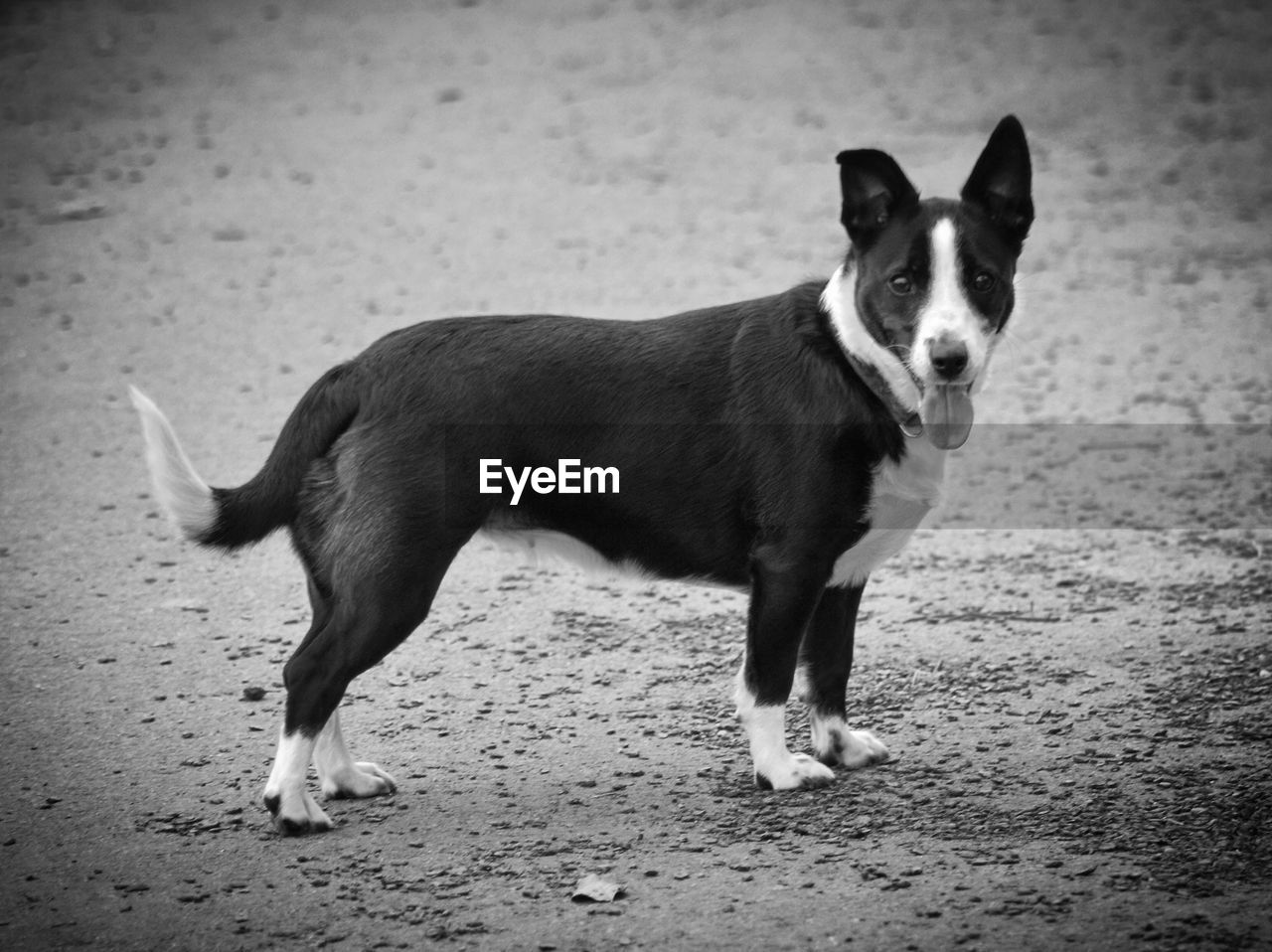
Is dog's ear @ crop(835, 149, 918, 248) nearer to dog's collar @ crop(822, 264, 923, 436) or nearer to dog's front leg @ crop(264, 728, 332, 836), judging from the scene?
dog's collar @ crop(822, 264, 923, 436)

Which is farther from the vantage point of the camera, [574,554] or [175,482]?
[574,554]

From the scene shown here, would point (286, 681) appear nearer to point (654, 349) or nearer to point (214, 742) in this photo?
point (214, 742)

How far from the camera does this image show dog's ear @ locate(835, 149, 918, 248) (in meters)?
3.85

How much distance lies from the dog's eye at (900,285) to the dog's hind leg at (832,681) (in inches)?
33.8

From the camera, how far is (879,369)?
12.8ft

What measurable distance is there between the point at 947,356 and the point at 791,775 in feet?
3.79

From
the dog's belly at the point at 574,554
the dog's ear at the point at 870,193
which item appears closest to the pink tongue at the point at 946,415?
the dog's ear at the point at 870,193

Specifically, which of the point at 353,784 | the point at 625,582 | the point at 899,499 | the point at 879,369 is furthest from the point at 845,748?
the point at 625,582

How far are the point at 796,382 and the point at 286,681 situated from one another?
149cm

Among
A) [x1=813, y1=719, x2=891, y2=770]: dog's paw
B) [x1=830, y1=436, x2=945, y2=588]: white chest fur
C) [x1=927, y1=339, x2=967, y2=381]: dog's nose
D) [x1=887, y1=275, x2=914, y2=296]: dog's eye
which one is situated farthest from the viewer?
[x1=813, y1=719, x2=891, y2=770]: dog's paw

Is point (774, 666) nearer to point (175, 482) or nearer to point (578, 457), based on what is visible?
point (578, 457)

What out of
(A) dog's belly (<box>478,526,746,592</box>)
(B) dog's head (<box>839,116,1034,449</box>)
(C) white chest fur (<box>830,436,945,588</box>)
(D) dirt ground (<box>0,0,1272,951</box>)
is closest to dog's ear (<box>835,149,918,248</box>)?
(B) dog's head (<box>839,116,1034,449</box>)

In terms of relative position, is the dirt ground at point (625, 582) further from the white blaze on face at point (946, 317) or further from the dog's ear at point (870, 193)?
the dog's ear at point (870, 193)

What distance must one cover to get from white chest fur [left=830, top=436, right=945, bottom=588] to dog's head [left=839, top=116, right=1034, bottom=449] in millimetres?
77
